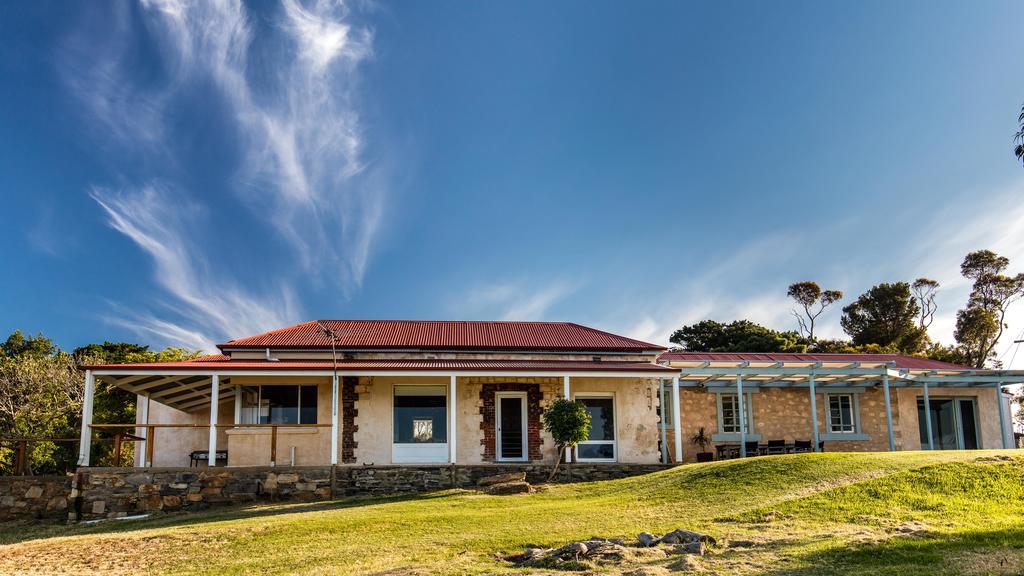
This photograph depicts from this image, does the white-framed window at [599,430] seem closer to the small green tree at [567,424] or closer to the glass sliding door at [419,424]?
the small green tree at [567,424]

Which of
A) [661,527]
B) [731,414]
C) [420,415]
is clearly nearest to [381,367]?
[420,415]

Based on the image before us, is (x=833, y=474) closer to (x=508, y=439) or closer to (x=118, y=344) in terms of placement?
(x=508, y=439)

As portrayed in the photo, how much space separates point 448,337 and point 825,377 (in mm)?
11122

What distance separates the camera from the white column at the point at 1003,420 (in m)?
23.6

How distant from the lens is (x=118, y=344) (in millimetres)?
44062

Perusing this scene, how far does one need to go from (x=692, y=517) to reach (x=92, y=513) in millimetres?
12293

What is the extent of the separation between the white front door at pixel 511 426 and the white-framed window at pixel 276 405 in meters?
4.73

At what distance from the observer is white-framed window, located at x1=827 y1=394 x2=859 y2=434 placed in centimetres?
2350

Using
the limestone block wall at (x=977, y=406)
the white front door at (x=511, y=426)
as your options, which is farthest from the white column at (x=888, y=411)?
the white front door at (x=511, y=426)

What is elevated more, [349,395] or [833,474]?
[349,395]

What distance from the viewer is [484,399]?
65.3 ft

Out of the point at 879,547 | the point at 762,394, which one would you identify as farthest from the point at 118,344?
the point at 879,547

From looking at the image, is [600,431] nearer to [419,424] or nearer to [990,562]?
[419,424]

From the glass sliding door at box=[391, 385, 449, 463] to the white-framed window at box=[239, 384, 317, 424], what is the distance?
2162mm
